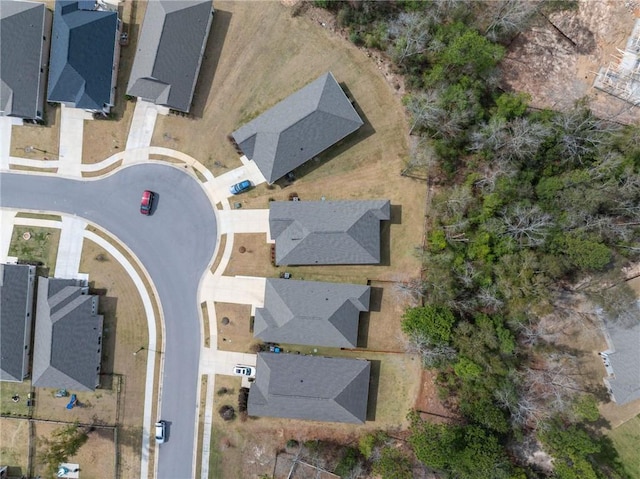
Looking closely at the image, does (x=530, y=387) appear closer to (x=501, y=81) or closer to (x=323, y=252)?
(x=323, y=252)

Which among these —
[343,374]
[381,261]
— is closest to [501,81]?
[381,261]

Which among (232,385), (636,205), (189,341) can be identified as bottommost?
(232,385)

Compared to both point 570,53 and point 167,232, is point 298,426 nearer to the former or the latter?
point 167,232

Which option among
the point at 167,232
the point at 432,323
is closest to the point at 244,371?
the point at 167,232

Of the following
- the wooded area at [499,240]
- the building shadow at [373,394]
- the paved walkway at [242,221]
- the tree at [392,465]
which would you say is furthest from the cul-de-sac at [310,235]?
the tree at [392,465]

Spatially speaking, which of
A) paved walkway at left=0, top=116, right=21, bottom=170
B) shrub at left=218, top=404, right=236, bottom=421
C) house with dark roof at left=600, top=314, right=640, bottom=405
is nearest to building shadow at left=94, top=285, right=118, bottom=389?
shrub at left=218, top=404, right=236, bottom=421

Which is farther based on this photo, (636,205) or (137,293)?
(137,293)

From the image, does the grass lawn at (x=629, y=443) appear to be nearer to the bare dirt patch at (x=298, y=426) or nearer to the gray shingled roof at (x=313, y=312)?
the bare dirt patch at (x=298, y=426)
